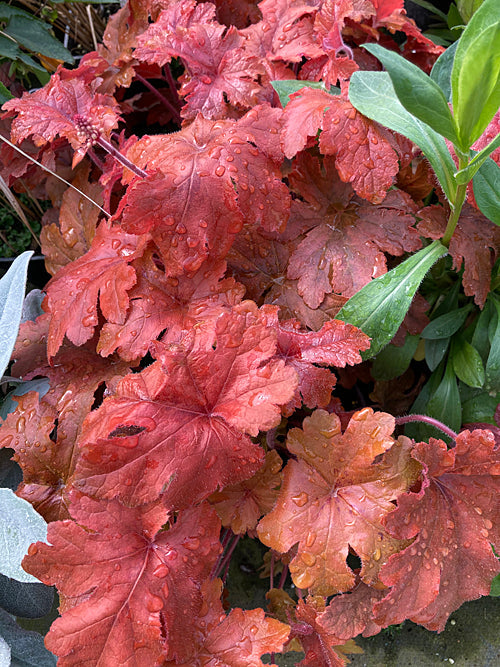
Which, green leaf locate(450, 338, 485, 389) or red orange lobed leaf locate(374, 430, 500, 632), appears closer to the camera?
red orange lobed leaf locate(374, 430, 500, 632)

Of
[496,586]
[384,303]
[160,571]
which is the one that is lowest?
[496,586]

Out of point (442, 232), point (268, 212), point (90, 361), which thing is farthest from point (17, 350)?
point (442, 232)

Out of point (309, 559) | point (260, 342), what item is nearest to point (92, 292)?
point (260, 342)

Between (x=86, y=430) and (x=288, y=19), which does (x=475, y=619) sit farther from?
(x=288, y=19)

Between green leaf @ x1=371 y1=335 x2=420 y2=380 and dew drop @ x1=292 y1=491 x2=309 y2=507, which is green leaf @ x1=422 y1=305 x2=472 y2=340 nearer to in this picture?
green leaf @ x1=371 y1=335 x2=420 y2=380

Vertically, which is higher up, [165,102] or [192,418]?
[165,102]

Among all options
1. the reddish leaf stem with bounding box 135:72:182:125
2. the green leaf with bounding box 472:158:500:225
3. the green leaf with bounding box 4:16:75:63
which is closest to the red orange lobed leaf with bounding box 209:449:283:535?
the green leaf with bounding box 472:158:500:225

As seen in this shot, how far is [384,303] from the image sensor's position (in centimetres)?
95

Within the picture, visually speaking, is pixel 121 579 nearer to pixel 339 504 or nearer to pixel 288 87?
pixel 339 504

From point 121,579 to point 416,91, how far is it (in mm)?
825

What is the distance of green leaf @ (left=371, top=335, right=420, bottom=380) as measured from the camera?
3.99 ft

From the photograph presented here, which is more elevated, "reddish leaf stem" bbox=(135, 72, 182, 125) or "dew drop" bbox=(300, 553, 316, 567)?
"reddish leaf stem" bbox=(135, 72, 182, 125)

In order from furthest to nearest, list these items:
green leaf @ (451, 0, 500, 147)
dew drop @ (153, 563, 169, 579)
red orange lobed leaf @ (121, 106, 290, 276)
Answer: red orange lobed leaf @ (121, 106, 290, 276), dew drop @ (153, 563, 169, 579), green leaf @ (451, 0, 500, 147)

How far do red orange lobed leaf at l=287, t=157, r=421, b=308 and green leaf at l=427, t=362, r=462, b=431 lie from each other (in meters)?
0.38
